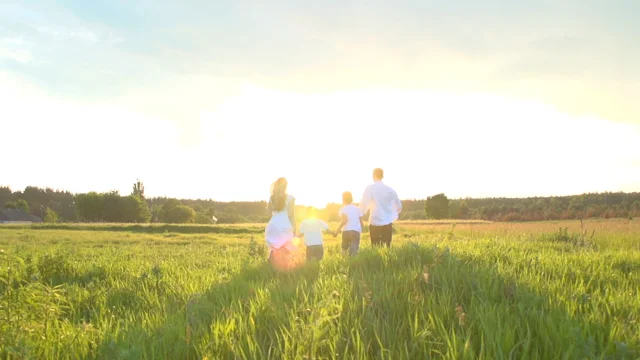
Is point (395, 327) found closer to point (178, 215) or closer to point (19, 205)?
point (178, 215)

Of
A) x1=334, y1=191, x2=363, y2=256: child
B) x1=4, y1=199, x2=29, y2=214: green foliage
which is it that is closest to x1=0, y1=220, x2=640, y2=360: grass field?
x1=334, y1=191, x2=363, y2=256: child

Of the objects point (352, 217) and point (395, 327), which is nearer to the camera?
point (395, 327)

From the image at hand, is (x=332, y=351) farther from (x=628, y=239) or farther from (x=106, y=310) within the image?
(x=628, y=239)

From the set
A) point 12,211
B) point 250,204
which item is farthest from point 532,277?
point 250,204

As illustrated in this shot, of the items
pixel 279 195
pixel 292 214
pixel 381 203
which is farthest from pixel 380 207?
pixel 279 195

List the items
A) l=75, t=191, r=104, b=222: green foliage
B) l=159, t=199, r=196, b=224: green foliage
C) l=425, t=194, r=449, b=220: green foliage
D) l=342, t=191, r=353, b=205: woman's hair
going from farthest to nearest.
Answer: l=75, t=191, r=104, b=222: green foliage, l=159, t=199, r=196, b=224: green foliage, l=425, t=194, r=449, b=220: green foliage, l=342, t=191, r=353, b=205: woman's hair

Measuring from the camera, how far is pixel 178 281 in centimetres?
709

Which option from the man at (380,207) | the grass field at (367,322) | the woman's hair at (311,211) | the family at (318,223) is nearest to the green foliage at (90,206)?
the family at (318,223)

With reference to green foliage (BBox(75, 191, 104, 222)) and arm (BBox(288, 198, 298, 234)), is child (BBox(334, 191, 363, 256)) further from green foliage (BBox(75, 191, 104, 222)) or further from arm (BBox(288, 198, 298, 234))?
green foliage (BBox(75, 191, 104, 222))

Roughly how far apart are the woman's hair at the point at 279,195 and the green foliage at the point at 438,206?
8332 centimetres

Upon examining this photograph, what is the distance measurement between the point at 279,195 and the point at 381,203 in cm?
318

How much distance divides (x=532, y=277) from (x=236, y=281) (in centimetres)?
387

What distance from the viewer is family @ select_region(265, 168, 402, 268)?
28.4ft

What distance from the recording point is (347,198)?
1155 centimetres
